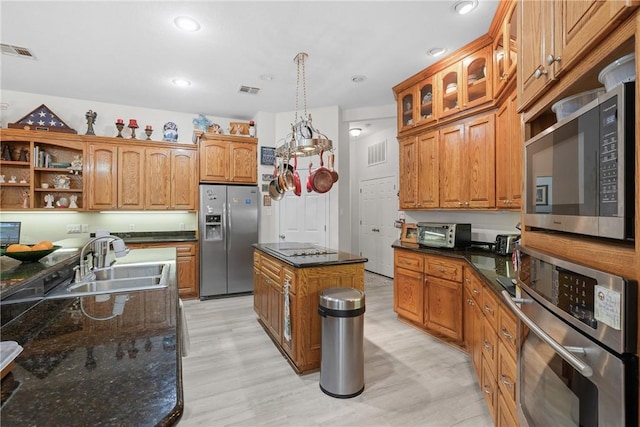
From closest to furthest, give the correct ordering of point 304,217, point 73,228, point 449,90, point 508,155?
point 508,155 → point 449,90 → point 73,228 → point 304,217

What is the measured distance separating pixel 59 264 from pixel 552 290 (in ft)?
7.28

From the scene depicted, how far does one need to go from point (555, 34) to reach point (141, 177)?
16.2ft

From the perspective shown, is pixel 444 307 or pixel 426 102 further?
pixel 426 102

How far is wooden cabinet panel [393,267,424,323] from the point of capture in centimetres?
314

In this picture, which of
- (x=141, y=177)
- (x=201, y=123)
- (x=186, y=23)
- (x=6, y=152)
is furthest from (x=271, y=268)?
(x=6, y=152)

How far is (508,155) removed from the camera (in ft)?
8.46

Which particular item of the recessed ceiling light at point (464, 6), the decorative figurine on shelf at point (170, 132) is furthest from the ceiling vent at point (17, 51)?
the recessed ceiling light at point (464, 6)

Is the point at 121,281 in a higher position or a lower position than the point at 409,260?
higher

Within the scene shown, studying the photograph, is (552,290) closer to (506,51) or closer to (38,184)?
(506,51)

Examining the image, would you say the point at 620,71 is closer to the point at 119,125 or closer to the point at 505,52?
the point at 505,52

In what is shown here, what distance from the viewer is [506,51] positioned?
2.37 m

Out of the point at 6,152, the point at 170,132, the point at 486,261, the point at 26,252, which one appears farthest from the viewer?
the point at 170,132

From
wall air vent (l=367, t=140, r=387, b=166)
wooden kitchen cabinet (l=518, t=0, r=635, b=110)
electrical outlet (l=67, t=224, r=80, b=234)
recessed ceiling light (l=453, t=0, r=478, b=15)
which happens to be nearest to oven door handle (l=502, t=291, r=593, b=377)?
wooden kitchen cabinet (l=518, t=0, r=635, b=110)

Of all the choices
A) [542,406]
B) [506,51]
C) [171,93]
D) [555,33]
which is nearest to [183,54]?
[171,93]
